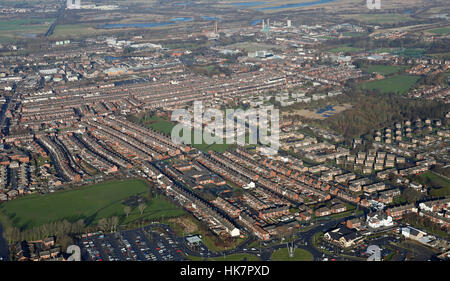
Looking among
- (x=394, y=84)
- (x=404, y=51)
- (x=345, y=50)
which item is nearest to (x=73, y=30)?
(x=345, y=50)

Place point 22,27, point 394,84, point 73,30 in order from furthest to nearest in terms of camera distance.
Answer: point 22,27
point 73,30
point 394,84

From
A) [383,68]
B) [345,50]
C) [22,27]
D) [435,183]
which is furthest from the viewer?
[22,27]

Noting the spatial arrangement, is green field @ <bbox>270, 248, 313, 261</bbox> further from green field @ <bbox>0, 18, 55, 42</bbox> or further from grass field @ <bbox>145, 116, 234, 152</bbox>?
green field @ <bbox>0, 18, 55, 42</bbox>

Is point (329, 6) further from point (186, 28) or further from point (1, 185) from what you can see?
point (1, 185)

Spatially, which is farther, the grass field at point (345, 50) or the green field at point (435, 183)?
the grass field at point (345, 50)

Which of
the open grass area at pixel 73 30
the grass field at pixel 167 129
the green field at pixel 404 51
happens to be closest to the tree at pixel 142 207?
the grass field at pixel 167 129

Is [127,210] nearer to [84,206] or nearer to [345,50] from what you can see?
[84,206]

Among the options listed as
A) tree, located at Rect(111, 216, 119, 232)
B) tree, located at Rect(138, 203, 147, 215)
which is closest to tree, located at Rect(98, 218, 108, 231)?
tree, located at Rect(111, 216, 119, 232)

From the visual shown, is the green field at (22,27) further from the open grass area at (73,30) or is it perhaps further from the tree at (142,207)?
the tree at (142,207)
